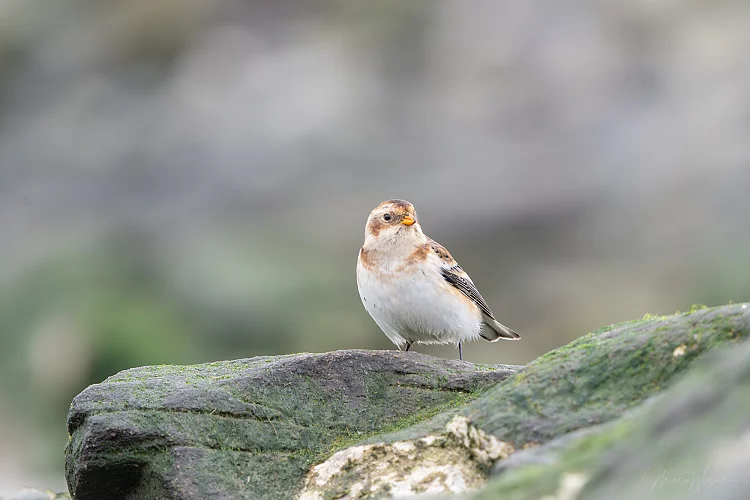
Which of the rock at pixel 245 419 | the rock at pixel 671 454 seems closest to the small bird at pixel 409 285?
the rock at pixel 245 419

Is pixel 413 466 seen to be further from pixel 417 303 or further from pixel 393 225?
pixel 393 225

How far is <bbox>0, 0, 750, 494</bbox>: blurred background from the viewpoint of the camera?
15594 millimetres

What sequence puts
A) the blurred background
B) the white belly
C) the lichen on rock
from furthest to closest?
1. the blurred background
2. the white belly
3. the lichen on rock

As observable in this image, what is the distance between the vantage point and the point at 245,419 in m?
6.07

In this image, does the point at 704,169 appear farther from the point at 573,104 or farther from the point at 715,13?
the point at 715,13

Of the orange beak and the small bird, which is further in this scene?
the orange beak

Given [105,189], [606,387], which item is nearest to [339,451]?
[606,387]

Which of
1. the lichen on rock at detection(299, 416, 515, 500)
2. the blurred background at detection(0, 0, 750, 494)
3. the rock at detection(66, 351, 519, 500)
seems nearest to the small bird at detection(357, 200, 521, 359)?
the rock at detection(66, 351, 519, 500)

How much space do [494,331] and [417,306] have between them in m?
1.66

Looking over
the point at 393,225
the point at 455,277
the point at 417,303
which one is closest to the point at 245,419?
the point at 417,303

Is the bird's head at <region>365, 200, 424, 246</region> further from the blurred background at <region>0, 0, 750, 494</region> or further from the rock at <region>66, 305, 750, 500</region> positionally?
the blurred background at <region>0, 0, 750, 494</region>

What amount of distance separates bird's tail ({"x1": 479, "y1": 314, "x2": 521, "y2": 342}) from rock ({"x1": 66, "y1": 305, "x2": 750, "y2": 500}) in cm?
274

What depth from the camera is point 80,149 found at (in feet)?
74.6

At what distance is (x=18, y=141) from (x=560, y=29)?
45.1 feet
